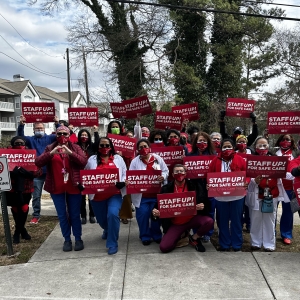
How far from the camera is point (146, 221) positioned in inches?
209

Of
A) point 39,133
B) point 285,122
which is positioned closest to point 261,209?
point 285,122

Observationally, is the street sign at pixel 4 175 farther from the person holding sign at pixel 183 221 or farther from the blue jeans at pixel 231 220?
the blue jeans at pixel 231 220

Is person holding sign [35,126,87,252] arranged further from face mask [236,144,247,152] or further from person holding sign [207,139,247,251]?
face mask [236,144,247,152]

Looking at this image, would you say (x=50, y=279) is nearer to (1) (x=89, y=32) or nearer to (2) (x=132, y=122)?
(2) (x=132, y=122)

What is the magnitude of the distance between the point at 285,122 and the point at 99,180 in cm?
388

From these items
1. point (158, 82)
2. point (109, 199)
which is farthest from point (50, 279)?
point (158, 82)

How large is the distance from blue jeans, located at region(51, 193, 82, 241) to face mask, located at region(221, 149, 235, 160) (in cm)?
235

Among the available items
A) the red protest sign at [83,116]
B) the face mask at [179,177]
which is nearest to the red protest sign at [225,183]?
the face mask at [179,177]

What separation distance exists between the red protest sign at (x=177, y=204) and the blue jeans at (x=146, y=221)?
0.54m

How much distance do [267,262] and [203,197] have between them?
1.27 meters

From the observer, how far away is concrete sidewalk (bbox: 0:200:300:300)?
3.77 metres

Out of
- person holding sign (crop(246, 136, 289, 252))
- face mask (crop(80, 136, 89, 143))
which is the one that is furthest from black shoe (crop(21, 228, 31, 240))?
person holding sign (crop(246, 136, 289, 252))

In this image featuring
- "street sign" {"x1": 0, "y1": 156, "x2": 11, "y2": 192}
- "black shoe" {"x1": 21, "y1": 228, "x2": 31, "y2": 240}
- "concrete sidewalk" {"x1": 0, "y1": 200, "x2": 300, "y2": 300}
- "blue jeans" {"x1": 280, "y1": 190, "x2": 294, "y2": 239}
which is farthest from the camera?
"black shoe" {"x1": 21, "y1": 228, "x2": 31, "y2": 240}

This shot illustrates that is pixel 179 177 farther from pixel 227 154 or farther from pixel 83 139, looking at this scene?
pixel 83 139
